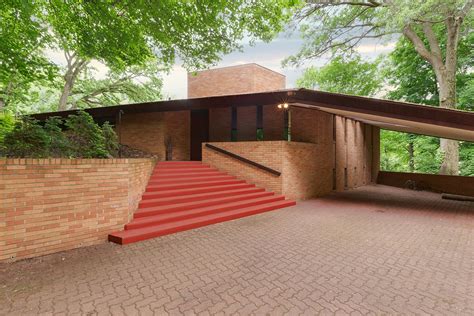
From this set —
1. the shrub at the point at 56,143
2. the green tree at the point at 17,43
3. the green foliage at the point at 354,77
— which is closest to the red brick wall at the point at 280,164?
the shrub at the point at 56,143

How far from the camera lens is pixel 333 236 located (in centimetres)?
506

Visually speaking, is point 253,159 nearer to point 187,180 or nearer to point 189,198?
point 187,180

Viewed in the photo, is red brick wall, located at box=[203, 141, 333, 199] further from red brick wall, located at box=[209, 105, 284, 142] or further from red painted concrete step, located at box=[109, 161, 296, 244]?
red brick wall, located at box=[209, 105, 284, 142]

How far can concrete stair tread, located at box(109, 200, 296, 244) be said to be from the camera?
14.4ft

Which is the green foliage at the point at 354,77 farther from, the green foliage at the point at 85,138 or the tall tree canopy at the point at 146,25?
the green foliage at the point at 85,138

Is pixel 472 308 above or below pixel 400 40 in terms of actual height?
below

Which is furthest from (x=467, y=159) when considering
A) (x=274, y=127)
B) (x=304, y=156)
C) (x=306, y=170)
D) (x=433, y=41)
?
(x=274, y=127)

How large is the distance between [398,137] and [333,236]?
2152cm

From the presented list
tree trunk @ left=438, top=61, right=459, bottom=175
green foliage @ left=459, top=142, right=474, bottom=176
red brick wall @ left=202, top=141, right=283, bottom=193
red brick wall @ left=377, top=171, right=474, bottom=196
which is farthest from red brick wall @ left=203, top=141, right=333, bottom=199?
green foliage @ left=459, top=142, right=474, bottom=176

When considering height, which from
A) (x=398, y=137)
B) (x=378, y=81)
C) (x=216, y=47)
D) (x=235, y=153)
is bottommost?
(x=235, y=153)

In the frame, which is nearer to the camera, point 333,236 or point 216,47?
point 333,236

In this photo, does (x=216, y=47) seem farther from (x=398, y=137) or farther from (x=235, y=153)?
(x=398, y=137)

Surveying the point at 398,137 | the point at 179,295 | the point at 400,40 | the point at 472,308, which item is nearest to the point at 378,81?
the point at 400,40

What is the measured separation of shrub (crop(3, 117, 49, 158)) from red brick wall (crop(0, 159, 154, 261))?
63 cm
